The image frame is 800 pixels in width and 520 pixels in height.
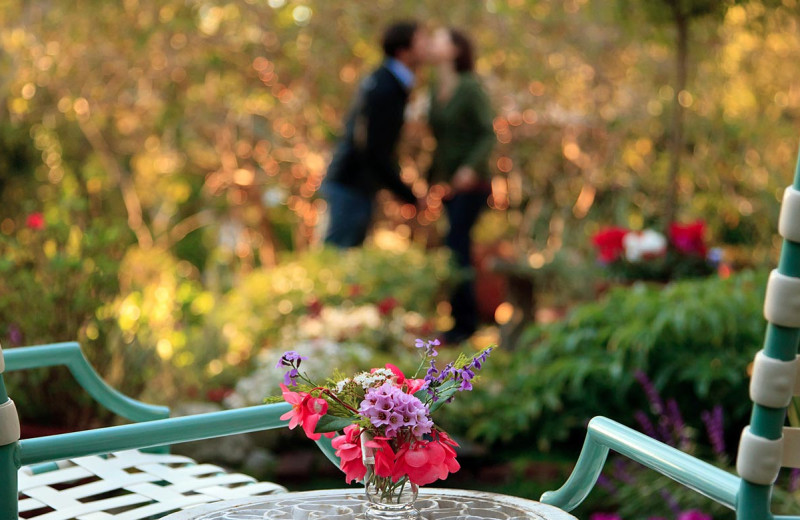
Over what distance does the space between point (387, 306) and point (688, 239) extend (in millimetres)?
1648

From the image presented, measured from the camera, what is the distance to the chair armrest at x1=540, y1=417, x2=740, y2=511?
4.26 ft

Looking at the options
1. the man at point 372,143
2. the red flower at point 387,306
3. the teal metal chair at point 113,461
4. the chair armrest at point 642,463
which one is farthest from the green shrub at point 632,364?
the man at point 372,143

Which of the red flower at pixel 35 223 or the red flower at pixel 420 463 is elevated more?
the red flower at pixel 35 223

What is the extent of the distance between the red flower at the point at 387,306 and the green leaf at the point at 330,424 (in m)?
4.16

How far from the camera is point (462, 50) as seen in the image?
22.0ft

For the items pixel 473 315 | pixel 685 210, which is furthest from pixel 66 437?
pixel 685 210

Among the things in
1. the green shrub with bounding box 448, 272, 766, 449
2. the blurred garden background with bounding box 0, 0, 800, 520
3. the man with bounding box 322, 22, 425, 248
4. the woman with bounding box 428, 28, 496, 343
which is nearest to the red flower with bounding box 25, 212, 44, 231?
the blurred garden background with bounding box 0, 0, 800, 520

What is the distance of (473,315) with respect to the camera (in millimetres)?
6996

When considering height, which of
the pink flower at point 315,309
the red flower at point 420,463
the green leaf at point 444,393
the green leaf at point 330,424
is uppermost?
the green leaf at point 444,393

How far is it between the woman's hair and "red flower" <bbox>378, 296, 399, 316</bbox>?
6.13ft

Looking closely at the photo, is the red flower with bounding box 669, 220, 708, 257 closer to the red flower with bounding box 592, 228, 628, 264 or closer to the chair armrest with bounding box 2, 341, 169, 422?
the red flower with bounding box 592, 228, 628, 264

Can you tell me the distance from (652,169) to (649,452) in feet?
23.4

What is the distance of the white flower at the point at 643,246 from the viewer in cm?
521

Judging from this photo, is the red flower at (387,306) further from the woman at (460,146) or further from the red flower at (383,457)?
the red flower at (383,457)
